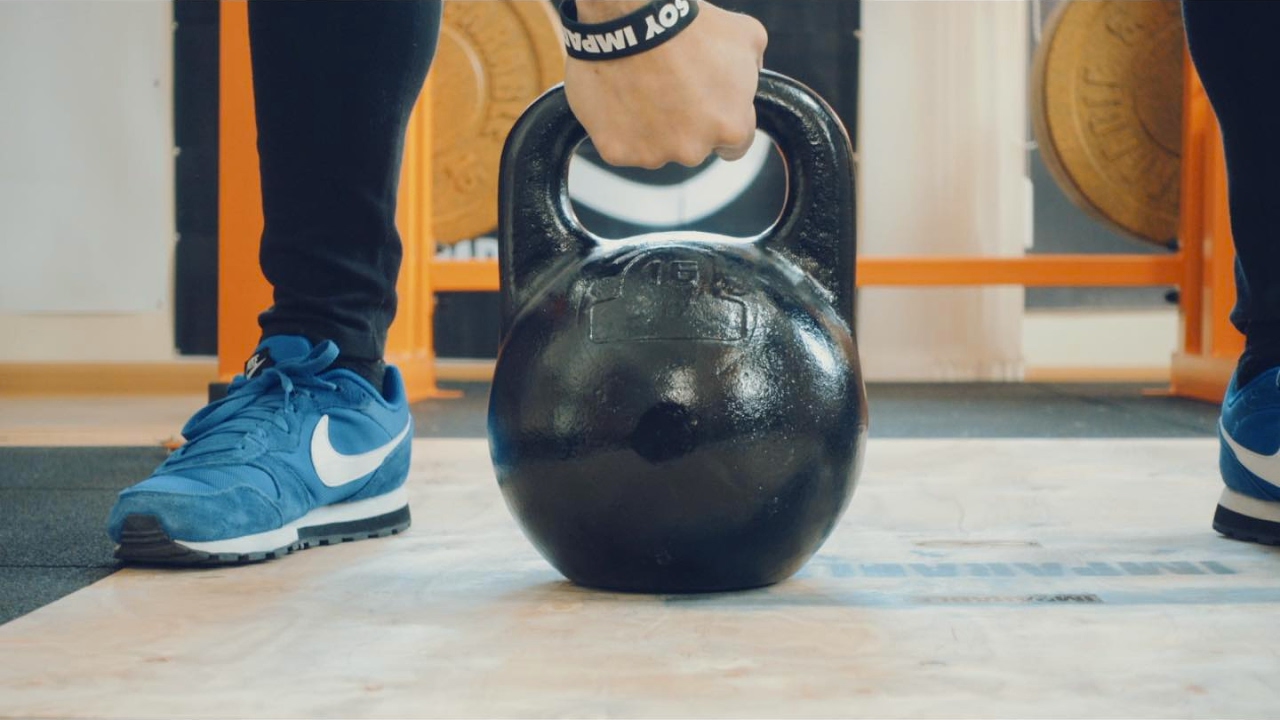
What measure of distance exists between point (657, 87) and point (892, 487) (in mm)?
862

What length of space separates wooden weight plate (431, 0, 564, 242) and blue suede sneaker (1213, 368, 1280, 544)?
120 inches

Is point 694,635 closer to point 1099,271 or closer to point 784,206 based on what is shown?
point 784,206

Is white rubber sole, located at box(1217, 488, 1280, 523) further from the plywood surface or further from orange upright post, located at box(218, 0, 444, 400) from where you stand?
orange upright post, located at box(218, 0, 444, 400)

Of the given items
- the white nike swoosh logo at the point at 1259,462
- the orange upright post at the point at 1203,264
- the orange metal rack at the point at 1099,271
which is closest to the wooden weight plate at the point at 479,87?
Result: the orange metal rack at the point at 1099,271

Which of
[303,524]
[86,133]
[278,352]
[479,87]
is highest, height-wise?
[479,87]

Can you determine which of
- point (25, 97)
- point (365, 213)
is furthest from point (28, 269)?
point (365, 213)

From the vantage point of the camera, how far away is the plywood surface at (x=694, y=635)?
654 millimetres

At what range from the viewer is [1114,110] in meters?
4.05

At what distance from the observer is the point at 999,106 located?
4320mm

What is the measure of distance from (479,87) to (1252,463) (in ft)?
10.8

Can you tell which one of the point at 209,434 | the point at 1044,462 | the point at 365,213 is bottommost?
the point at 1044,462

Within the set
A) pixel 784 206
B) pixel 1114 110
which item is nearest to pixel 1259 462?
pixel 784 206

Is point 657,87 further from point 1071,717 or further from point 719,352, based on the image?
point 1071,717

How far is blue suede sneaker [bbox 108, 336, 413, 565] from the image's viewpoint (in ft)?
3.30
